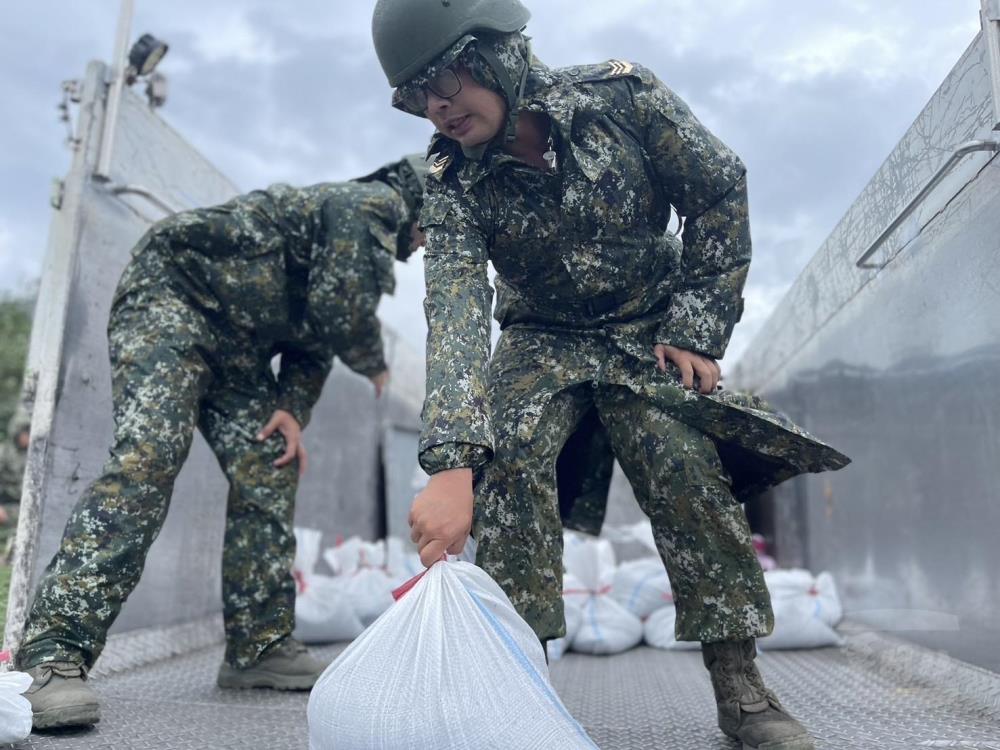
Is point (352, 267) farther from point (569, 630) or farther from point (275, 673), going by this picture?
point (569, 630)

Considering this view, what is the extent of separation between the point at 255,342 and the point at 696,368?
1.16 meters

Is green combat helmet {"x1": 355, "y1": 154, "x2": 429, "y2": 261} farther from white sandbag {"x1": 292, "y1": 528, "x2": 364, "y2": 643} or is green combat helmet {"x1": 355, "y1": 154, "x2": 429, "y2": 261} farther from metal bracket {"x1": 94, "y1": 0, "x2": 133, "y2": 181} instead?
white sandbag {"x1": 292, "y1": 528, "x2": 364, "y2": 643}

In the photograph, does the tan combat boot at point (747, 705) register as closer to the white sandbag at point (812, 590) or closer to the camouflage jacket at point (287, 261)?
the camouflage jacket at point (287, 261)

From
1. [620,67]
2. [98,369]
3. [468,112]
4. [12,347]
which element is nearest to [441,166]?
[468,112]

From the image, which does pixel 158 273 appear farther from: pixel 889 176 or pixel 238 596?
pixel 889 176

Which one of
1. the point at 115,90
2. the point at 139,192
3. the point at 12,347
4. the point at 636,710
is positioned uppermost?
the point at 12,347

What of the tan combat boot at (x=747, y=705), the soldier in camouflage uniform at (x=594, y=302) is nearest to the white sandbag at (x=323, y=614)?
the soldier in camouflage uniform at (x=594, y=302)

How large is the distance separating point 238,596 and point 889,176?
5.93ft

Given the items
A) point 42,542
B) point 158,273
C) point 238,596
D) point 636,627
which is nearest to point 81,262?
point 158,273

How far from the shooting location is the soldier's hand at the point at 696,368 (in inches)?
60.3

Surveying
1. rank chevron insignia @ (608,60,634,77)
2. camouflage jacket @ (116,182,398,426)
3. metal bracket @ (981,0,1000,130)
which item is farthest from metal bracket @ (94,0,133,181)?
metal bracket @ (981,0,1000,130)

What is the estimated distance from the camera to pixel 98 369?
230cm

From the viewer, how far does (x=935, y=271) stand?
191cm

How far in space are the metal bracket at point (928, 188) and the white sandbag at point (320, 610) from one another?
5.91ft
